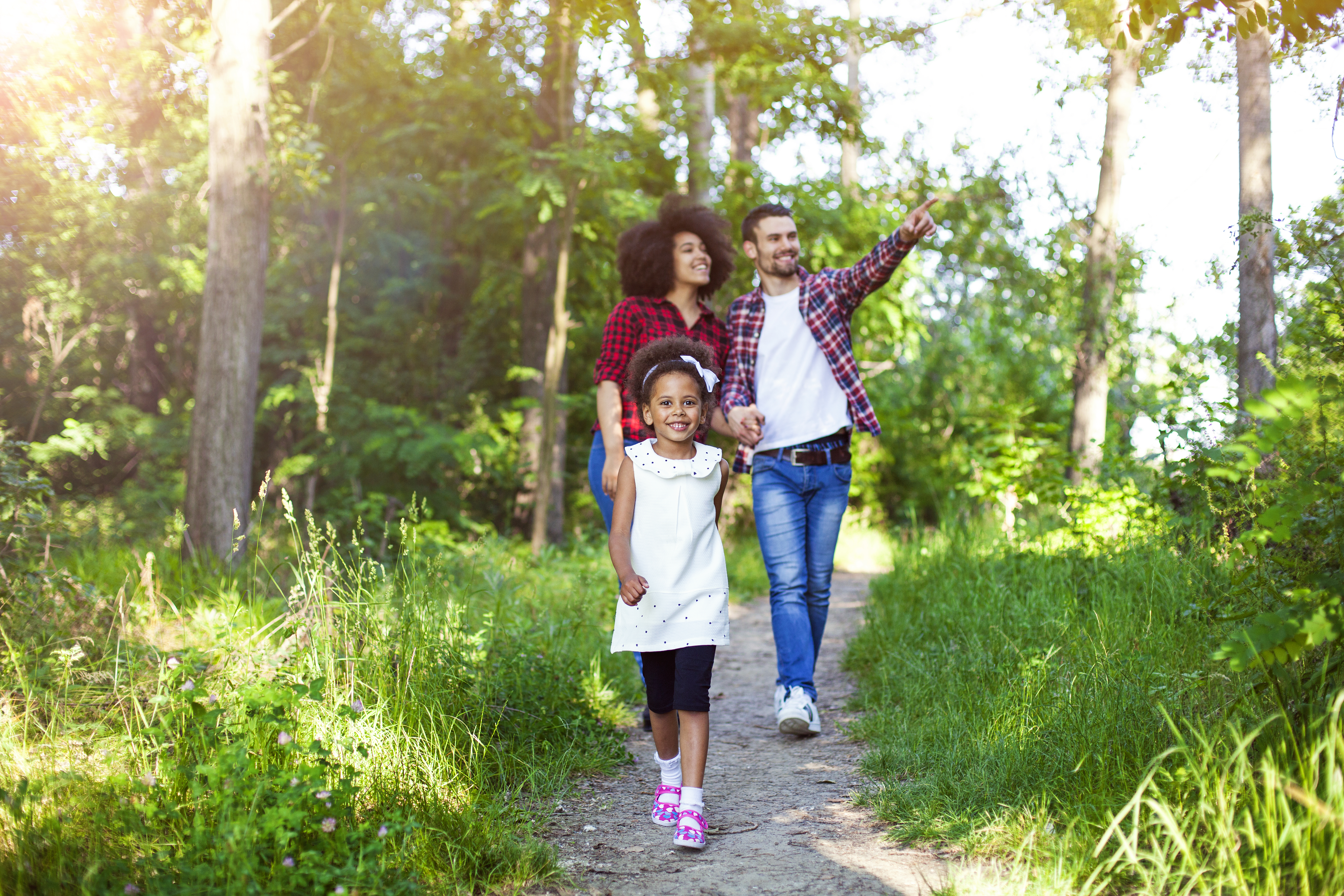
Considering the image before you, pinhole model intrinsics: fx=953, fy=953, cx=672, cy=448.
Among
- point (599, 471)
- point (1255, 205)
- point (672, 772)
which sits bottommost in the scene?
point (672, 772)

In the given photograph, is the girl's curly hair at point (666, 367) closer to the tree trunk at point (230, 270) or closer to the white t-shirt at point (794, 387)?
the white t-shirt at point (794, 387)

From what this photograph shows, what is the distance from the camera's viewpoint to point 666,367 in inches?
115

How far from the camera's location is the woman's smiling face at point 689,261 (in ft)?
13.1

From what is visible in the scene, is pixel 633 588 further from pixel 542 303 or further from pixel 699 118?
pixel 699 118

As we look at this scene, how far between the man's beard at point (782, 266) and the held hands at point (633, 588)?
69.5 inches

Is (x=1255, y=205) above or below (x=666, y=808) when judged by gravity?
above

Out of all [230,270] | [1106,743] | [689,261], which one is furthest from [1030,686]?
[230,270]

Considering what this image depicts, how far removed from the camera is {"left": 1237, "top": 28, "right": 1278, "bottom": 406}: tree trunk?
A: 5.06 meters

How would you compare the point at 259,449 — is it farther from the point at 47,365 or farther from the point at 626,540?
the point at 626,540

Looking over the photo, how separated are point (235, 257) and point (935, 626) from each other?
569cm

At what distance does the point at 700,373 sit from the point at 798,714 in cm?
151

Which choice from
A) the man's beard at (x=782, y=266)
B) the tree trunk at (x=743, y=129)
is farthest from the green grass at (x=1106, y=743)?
the tree trunk at (x=743, y=129)

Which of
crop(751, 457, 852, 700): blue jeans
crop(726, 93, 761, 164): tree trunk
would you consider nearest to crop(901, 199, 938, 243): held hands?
crop(751, 457, 852, 700): blue jeans

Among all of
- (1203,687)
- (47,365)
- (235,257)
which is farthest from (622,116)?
(47,365)
